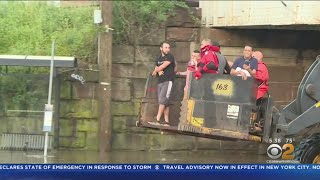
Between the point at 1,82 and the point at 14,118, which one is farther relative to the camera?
the point at 1,82

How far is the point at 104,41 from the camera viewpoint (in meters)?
7.45

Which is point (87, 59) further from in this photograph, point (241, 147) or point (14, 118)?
point (241, 147)

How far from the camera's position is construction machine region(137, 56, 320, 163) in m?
4.08

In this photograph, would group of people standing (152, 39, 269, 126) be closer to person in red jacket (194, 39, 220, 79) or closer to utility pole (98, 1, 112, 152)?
person in red jacket (194, 39, 220, 79)

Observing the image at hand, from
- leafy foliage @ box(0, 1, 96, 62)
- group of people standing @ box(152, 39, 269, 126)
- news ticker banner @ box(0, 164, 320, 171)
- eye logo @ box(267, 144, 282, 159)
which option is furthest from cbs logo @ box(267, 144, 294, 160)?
leafy foliage @ box(0, 1, 96, 62)

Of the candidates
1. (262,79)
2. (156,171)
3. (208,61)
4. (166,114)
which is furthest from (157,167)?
(262,79)

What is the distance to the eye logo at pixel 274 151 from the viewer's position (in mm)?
4113

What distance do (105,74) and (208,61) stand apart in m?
3.36

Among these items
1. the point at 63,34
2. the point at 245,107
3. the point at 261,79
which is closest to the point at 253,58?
the point at 261,79

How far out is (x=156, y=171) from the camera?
11.2 feet

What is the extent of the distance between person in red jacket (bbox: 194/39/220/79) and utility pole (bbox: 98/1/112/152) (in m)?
3.06

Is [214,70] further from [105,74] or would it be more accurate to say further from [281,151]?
[105,74]

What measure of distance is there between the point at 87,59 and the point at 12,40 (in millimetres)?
1753

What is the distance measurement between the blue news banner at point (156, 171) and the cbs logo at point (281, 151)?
0.58m
